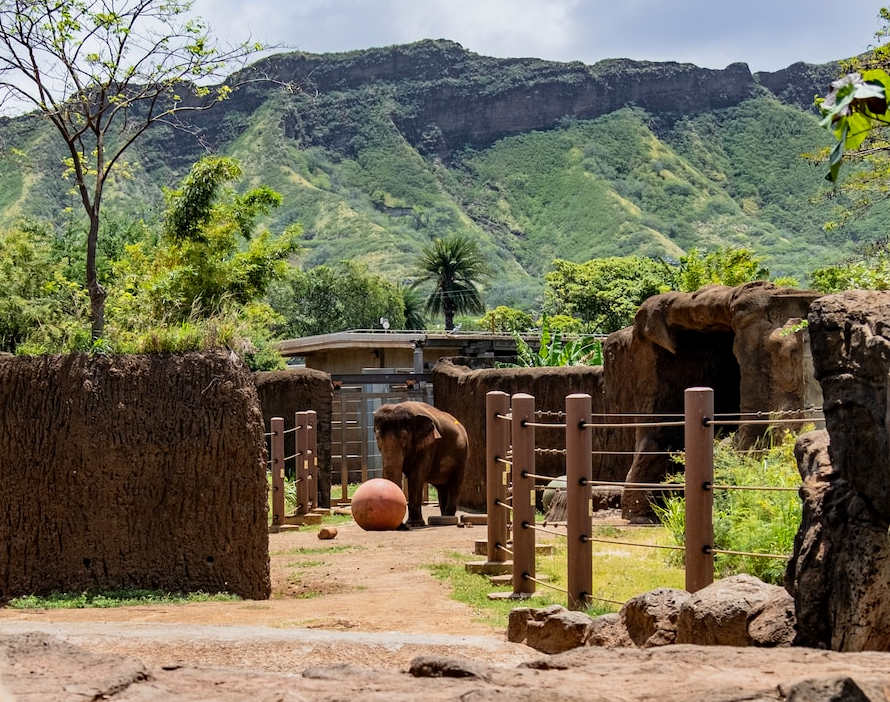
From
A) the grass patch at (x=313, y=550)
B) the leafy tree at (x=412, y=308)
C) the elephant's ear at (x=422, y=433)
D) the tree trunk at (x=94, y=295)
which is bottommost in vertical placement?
the grass patch at (x=313, y=550)

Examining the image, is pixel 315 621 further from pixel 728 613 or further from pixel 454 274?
pixel 454 274

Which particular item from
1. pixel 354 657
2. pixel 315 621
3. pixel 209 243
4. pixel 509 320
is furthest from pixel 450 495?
pixel 509 320

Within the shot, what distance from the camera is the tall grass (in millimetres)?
8203

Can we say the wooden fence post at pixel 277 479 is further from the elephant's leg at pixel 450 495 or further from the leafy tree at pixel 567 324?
the leafy tree at pixel 567 324

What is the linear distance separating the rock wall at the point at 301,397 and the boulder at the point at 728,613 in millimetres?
13695

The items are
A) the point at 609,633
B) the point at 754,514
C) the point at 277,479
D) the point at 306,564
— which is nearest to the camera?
the point at 609,633

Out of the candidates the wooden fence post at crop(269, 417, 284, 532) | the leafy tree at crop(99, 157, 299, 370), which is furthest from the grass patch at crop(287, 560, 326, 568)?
the leafy tree at crop(99, 157, 299, 370)

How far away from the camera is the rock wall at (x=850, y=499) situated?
4.96 metres

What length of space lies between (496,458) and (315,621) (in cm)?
274

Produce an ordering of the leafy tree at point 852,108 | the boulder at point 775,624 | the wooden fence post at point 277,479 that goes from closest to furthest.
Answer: the leafy tree at point 852,108
the boulder at point 775,624
the wooden fence post at point 277,479

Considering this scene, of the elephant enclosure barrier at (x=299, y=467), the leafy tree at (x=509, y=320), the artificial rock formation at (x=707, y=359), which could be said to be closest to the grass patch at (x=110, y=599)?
the artificial rock formation at (x=707, y=359)

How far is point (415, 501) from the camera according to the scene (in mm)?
16156

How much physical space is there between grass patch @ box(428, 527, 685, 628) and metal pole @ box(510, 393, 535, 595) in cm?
23

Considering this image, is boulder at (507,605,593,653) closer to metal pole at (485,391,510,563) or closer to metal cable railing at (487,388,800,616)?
metal cable railing at (487,388,800,616)
